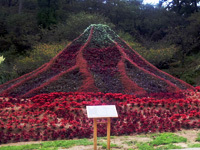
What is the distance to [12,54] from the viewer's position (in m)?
18.9

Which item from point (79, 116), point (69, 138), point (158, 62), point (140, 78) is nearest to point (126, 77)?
point (140, 78)

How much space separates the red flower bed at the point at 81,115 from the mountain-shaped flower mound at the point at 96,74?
47 centimetres

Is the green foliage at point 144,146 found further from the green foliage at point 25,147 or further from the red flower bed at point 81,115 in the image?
the green foliage at point 25,147

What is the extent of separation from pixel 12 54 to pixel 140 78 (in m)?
13.0

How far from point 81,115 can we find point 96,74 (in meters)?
2.28

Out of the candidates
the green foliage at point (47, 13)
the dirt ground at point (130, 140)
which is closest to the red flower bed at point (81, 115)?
the dirt ground at point (130, 140)

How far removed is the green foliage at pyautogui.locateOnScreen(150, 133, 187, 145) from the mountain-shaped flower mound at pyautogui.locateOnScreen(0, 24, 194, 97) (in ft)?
8.12

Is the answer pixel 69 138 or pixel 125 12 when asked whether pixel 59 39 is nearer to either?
pixel 125 12

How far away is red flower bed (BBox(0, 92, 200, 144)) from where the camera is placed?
5461mm

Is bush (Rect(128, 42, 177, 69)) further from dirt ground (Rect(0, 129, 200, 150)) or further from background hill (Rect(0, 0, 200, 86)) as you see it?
dirt ground (Rect(0, 129, 200, 150))

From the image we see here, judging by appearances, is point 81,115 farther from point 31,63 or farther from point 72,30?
point 72,30

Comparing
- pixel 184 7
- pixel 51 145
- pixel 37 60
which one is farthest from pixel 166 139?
pixel 184 7

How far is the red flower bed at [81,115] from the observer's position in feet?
17.9

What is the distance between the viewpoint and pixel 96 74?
8.26 m
